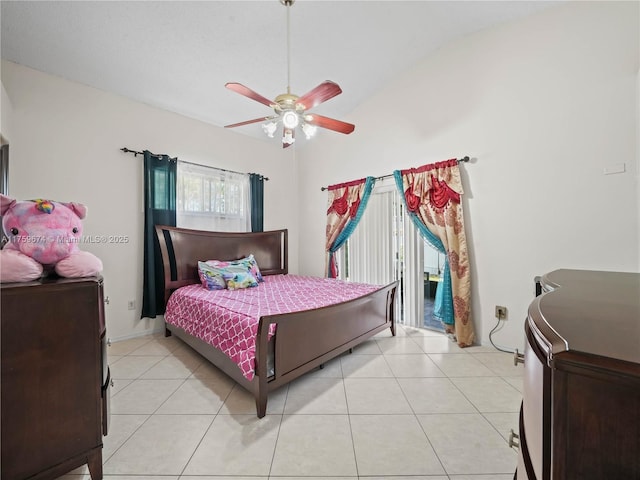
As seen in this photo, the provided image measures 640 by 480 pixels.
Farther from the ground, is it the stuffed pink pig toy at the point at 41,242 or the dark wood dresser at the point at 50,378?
the stuffed pink pig toy at the point at 41,242

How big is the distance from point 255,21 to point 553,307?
269 cm

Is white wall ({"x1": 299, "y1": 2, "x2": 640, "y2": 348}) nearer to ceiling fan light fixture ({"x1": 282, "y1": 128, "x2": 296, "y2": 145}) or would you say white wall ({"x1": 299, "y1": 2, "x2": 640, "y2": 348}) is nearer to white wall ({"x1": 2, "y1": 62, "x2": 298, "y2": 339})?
ceiling fan light fixture ({"x1": 282, "y1": 128, "x2": 296, "y2": 145})

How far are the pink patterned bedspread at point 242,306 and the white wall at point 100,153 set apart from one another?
0.67 meters

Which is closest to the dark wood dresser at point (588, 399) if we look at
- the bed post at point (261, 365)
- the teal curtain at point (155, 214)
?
the bed post at point (261, 365)

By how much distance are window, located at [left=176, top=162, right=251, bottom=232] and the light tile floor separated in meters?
1.76

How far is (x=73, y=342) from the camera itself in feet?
3.51

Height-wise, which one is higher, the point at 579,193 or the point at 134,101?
the point at 134,101

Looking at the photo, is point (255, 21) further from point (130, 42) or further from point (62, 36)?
point (62, 36)

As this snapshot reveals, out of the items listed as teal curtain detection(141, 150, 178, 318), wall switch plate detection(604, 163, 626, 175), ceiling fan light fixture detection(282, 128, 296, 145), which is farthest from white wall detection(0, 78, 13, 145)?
wall switch plate detection(604, 163, 626, 175)

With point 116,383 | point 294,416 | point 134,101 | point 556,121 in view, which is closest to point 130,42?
point 134,101

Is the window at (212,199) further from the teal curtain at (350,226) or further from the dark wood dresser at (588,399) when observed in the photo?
the dark wood dresser at (588,399)

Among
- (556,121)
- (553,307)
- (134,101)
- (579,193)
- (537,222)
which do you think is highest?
(134,101)

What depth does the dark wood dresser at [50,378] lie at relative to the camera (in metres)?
0.95

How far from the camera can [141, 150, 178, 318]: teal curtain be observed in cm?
291
